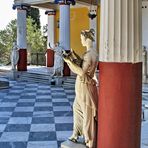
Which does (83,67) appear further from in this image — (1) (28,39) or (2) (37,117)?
(1) (28,39)

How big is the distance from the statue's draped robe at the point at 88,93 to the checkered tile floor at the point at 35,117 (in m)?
1.61

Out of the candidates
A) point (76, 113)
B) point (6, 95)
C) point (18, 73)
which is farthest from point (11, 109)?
point (18, 73)

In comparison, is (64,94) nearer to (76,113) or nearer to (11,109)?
(11,109)

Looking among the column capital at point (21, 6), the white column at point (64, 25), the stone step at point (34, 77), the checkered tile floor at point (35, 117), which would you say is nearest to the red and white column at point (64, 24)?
the white column at point (64, 25)

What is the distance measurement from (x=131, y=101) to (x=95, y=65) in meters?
0.63

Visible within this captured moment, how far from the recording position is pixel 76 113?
373 cm

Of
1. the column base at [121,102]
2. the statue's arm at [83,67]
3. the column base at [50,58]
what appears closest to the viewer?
the column base at [121,102]

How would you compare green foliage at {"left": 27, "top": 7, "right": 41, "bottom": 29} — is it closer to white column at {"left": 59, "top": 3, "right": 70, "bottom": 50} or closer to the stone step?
the stone step

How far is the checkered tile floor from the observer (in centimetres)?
533

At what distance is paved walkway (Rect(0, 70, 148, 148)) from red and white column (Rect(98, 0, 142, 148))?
3.80 ft

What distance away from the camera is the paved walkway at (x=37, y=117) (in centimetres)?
527

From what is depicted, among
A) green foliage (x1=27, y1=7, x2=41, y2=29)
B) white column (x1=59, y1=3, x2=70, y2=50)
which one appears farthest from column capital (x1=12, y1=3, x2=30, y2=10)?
green foliage (x1=27, y1=7, x2=41, y2=29)

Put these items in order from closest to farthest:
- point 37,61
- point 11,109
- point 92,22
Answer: point 11,109, point 92,22, point 37,61

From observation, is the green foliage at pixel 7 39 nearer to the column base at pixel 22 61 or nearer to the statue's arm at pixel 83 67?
the column base at pixel 22 61
